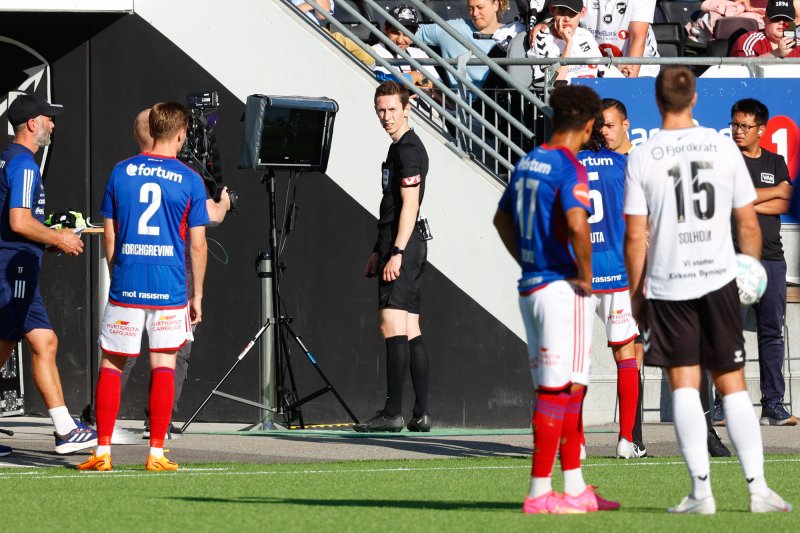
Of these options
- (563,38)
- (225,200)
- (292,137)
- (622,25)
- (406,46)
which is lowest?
(225,200)

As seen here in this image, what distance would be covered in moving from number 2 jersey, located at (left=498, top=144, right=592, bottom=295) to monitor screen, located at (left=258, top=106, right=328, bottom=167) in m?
4.33

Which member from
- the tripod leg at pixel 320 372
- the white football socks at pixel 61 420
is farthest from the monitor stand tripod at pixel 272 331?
the white football socks at pixel 61 420

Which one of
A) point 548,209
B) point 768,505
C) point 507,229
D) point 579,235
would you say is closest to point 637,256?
point 579,235

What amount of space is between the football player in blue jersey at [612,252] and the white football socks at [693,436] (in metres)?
2.42

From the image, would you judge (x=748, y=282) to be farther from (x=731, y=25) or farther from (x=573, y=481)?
(x=731, y=25)

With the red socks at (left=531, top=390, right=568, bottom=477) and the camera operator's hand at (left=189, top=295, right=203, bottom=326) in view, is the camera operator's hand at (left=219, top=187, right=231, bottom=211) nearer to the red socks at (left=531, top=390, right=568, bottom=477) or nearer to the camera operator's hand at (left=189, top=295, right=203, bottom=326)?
the camera operator's hand at (left=189, top=295, right=203, bottom=326)

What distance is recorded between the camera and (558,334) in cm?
646

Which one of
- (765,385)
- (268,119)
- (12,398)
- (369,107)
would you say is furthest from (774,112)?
(12,398)

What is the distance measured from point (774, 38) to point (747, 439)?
813 cm

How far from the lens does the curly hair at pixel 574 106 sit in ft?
21.7

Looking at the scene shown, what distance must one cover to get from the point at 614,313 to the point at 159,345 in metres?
2.73

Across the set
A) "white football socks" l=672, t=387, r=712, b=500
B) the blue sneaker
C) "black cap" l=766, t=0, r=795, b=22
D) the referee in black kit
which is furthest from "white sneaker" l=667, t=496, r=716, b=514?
"black cap" l=766, t=0, r=795, b=22

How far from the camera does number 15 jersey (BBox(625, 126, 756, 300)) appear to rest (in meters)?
6.51

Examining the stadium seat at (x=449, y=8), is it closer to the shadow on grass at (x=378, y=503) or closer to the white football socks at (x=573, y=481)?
the shadow on grass at (x=378, y=503)
